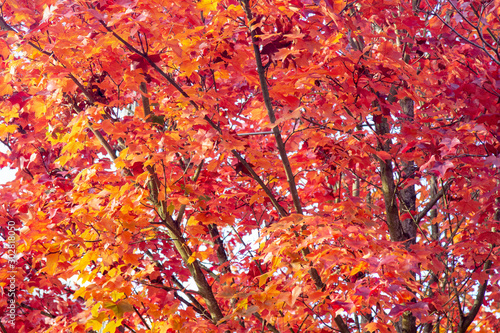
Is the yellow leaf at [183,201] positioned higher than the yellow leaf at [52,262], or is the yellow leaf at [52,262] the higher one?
the yellow leaf at [183,201]

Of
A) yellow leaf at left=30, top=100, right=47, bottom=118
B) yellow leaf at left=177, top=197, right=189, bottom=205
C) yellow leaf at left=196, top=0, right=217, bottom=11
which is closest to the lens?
yellow leaf at left=196, top=0, right=217, bottom=11

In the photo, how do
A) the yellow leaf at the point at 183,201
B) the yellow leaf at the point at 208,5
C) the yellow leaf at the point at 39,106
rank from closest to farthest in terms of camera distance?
the yellow leaf at the point at 208,5
the yellow leaf at the point at 183,201
the yellow leaf at the point at 39,106

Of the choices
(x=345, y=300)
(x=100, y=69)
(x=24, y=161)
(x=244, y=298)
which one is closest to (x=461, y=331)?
(x=345, y=300)

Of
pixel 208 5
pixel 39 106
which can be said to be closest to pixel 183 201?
pixel 208 5

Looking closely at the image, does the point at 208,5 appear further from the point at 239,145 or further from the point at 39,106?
the point at 39,106

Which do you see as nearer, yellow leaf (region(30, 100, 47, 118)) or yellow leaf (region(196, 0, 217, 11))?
yellow leaf (region(196, 0, 217, 11))

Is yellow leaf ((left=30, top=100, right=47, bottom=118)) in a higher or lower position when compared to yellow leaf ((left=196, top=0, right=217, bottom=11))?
lower

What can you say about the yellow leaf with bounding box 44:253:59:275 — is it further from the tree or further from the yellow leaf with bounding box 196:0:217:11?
the yellow leaf with bounding box 196:0:217:11

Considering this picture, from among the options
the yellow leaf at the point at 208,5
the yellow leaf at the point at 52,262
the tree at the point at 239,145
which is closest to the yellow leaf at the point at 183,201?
the tree at the point at 239,145

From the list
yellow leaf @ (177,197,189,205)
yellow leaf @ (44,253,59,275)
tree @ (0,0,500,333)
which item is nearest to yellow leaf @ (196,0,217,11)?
tree @ (0,0,500,333)

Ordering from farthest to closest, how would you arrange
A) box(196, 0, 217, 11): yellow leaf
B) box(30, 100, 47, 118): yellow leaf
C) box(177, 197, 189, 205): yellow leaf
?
1. box(30, 100, 47, 118): yellow leaf
2. box(177, 197, 189, 205): yellow leaf
3. box(196, 0, 217, 11): yellow leaf

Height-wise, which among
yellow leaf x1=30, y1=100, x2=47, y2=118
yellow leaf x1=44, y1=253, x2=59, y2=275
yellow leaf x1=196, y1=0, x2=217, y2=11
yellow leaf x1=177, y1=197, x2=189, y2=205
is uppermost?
yellow leaf x1=196, y1=0, x2=217, y2=11

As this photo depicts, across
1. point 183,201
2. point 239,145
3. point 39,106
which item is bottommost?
point 183,201

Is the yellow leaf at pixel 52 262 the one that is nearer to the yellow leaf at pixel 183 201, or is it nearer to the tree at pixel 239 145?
the tree at pixel 239 145
